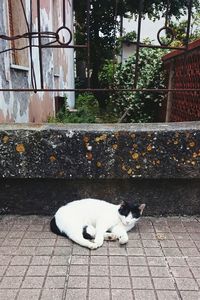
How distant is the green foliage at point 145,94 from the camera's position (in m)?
6.68

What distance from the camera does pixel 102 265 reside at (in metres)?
1.94

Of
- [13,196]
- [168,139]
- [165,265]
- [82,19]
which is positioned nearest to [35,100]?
[13,196]

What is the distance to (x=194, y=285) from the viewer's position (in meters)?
1.75

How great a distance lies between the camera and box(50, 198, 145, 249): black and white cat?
7.22ft

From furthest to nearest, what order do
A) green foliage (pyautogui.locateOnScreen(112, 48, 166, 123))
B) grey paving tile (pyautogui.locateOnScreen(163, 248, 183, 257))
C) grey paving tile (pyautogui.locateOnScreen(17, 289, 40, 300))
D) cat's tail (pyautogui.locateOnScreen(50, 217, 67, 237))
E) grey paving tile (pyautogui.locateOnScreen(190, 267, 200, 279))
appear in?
green foliage (pyautogui.locateOnScreen(112, 48, 166, 123))
cat's tail (pyautogui.locateOnScreen(50, 217, 67, 237))
grey paving tile (pyautogui.locateOnScreen(163, 248, 183, 257))
grey paving tile (pyautogui.locateOnScreen(190, 267, 200, 279))
grey paving tile (pyautogui.locateOnScreen(17, 289, 40, 300))

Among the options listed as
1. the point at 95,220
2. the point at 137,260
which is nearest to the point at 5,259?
the point at 95,220

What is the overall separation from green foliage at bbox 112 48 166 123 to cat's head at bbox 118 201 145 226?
4.43 m

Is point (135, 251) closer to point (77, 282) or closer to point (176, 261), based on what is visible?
point (176, 261)

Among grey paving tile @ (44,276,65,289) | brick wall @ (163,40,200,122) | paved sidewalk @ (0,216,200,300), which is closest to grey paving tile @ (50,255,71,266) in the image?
paved sidewalk @ (0,216,200,300)

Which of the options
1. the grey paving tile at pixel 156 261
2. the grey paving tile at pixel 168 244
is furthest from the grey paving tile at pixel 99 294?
the grey paving tile at pixel 168 244

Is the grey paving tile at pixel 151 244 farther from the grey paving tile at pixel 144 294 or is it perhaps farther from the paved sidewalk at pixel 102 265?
the grey paving tile at pixel 144 294

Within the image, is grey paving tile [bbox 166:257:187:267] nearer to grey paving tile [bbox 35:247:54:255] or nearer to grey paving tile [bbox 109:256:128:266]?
grey paving tile [bbox 109:256:128:266]

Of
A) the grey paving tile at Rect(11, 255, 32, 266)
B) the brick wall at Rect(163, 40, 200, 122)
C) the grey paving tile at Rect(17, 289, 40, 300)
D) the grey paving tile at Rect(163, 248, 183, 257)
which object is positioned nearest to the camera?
the grey paving tile at Rect(17, 289, 40, 300)

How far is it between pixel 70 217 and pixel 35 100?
3.42m
